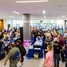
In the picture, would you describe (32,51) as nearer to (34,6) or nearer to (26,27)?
(34,6)

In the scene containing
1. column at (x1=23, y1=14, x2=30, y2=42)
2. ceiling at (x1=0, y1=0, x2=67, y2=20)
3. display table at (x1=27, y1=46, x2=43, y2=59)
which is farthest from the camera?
column at (x1=23, y1=14, x2=30, y2=42)

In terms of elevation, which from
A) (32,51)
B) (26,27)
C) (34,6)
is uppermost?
(34,6)

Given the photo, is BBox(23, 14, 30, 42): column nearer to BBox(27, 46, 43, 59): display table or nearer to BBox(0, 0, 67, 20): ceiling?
BBox(0, 0, 67, 20): ceiling

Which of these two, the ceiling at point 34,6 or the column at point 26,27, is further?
the column at point 26,27

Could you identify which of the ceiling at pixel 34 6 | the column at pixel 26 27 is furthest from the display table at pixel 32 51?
the column at pixel 26 27

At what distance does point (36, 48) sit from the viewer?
8586 millimetres

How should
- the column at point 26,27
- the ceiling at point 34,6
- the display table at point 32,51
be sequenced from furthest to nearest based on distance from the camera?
the column at point 26,27 < the display table at point 32,51 < the ceiling at point 34,6

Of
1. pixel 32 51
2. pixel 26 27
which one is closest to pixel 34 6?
pixel 32 51

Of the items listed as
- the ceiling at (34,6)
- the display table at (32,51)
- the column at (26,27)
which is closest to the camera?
the ceiling at (34,6)

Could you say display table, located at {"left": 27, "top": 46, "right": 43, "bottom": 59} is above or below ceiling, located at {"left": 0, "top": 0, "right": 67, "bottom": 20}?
below

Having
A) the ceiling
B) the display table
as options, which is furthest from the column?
the display table

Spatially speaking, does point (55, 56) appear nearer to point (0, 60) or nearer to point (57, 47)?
point (57, 47)

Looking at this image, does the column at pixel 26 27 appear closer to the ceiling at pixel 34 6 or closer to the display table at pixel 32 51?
the ceiling at pixel 34 6

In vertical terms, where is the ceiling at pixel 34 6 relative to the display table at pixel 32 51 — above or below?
above
